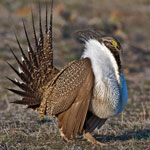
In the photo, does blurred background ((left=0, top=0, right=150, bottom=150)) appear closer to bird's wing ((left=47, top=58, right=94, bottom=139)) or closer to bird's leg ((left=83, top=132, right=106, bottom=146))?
bird's leg ((left=83, top=132, right=106, bottom=146))

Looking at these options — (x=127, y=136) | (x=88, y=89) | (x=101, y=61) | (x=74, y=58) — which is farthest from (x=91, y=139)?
(x=74, y=58)

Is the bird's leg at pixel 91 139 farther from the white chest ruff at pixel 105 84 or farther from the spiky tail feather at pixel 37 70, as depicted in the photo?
→ the spiky tail feather at pixel 37 70

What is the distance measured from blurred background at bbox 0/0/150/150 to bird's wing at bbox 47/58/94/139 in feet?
0.81

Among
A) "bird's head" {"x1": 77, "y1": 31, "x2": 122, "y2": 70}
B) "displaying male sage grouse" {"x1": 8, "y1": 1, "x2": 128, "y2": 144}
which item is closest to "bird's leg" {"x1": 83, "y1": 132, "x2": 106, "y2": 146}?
"displaying male sage grouse" {"x1": 8, "y1": 1, "x2": 128, "y2": 144}

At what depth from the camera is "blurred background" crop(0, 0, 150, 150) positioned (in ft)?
13.3

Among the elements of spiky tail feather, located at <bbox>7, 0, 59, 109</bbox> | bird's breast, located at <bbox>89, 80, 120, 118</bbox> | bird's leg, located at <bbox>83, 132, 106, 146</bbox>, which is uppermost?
spiky tail feather, located at <bbox>7, 0, 59, 109</bbox>

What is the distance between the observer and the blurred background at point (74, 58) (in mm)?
4039

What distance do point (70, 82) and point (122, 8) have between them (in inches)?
550

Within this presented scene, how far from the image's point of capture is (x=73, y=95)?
3570 millimetres

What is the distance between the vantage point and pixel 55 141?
400 cm

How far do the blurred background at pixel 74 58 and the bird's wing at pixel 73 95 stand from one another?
0.81 ft

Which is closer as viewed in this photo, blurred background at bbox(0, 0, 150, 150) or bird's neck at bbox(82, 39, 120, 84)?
bird's neck at bbox(82, 39, 120, 84)

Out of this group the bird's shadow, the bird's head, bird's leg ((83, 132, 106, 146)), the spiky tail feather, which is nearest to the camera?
the bird's head

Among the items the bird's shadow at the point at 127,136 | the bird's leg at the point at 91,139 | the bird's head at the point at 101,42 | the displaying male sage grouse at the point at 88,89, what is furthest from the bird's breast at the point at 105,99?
the bird's shadow at the point at 127,136
